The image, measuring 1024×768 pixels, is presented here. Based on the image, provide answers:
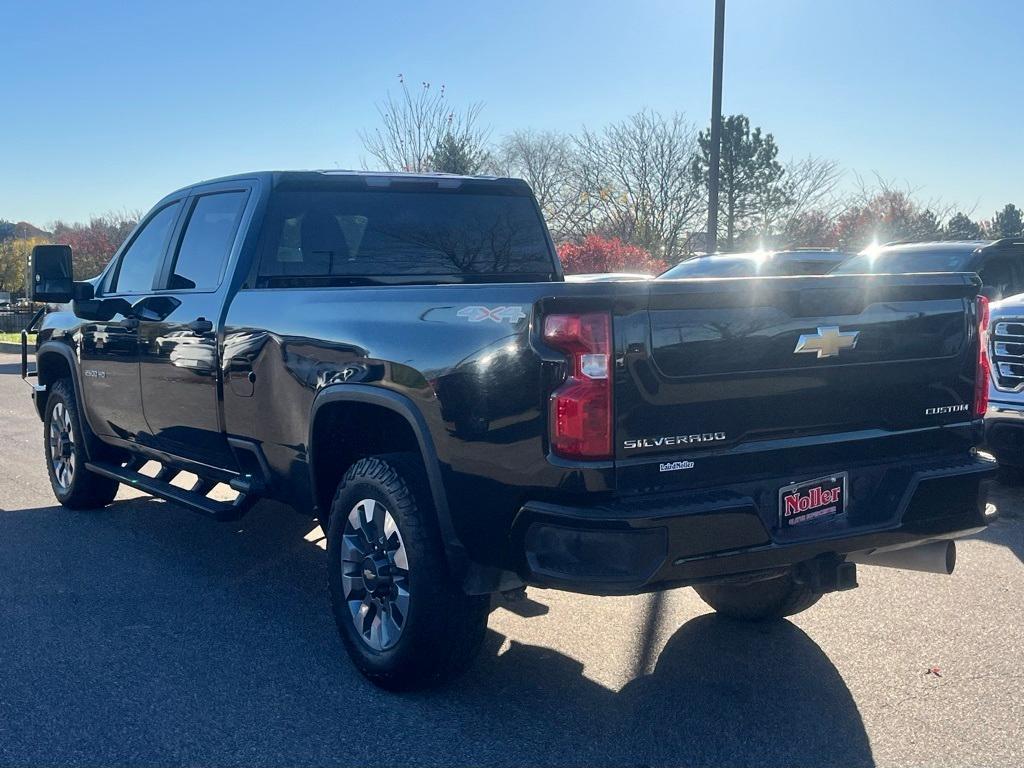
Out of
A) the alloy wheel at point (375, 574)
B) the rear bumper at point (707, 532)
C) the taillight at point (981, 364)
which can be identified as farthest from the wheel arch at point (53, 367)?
the taillight at point (981, 364)

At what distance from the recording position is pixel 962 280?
386 cm

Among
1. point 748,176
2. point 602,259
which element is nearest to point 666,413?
point 602,259

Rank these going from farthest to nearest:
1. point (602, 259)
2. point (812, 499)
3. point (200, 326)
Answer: point (602, 259) < point (200, 326) < point (812, 499)

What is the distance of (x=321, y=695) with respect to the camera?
3889 mm

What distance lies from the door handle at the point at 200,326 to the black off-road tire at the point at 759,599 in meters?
2.54

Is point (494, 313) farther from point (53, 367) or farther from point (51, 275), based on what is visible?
point (53, 367)

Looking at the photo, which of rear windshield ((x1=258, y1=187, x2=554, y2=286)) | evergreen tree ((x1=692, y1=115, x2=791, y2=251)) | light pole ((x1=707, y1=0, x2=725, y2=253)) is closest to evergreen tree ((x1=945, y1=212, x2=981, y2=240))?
evergreen tree ((x1=692, y1=115, x2=791, y2=251))

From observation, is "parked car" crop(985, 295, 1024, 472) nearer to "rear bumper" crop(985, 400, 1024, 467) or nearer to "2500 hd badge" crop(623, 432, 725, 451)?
"rear bumper" crop(985, 400, 1024, 467)

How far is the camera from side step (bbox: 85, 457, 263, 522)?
16.1ft

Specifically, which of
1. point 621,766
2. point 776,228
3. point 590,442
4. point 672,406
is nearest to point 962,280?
point 672,406

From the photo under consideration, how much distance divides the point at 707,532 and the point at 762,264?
7.94m

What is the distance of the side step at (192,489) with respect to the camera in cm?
491

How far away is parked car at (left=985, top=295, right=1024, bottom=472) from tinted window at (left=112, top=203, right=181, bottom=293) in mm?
5194

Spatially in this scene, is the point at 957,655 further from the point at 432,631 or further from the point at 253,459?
the point at 253,459
